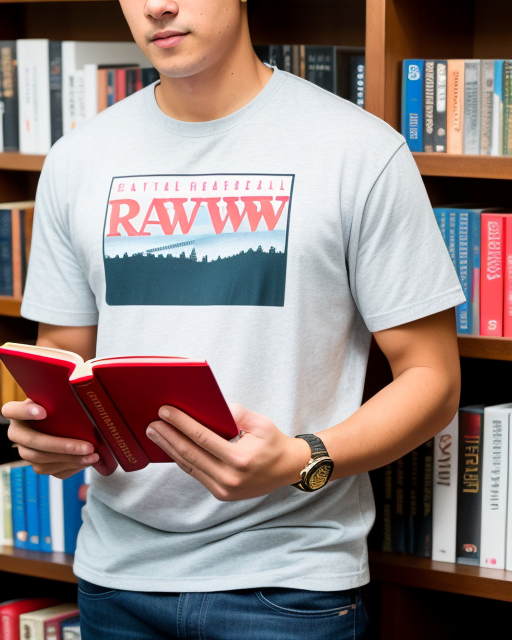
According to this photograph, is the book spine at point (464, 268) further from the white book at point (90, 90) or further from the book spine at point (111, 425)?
the white book at point (90, 90)

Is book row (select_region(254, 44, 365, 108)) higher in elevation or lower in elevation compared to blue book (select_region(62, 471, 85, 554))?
higher

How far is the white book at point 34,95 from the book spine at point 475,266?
88 cm

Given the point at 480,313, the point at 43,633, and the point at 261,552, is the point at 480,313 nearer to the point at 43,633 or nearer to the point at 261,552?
the point at 261,552

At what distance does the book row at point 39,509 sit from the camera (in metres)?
1.81

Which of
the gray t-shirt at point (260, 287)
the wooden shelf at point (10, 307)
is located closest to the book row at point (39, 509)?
the wooden shelf at point (10, 307)

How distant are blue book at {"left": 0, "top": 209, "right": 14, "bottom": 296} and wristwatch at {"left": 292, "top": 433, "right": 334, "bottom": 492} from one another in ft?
3.14

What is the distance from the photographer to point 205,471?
40.3 inches

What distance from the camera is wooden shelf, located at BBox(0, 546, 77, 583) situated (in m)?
1.75

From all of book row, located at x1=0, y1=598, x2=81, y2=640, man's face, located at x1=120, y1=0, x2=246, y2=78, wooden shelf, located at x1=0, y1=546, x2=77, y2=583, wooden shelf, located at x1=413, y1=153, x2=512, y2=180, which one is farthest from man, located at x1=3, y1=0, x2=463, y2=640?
book row, located at x1=0, y1=598, x2=81, y2=640

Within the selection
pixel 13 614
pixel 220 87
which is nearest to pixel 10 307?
pixel 13 614

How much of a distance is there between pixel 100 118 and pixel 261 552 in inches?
27.4

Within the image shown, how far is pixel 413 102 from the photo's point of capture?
4.76 feet

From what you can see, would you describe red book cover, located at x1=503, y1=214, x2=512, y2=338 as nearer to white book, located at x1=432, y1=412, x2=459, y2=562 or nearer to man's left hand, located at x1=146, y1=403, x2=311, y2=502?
white book, located at x1=432, y1=412, x2=459, y2=562

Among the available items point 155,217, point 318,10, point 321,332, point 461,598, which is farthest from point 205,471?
point 318,10
